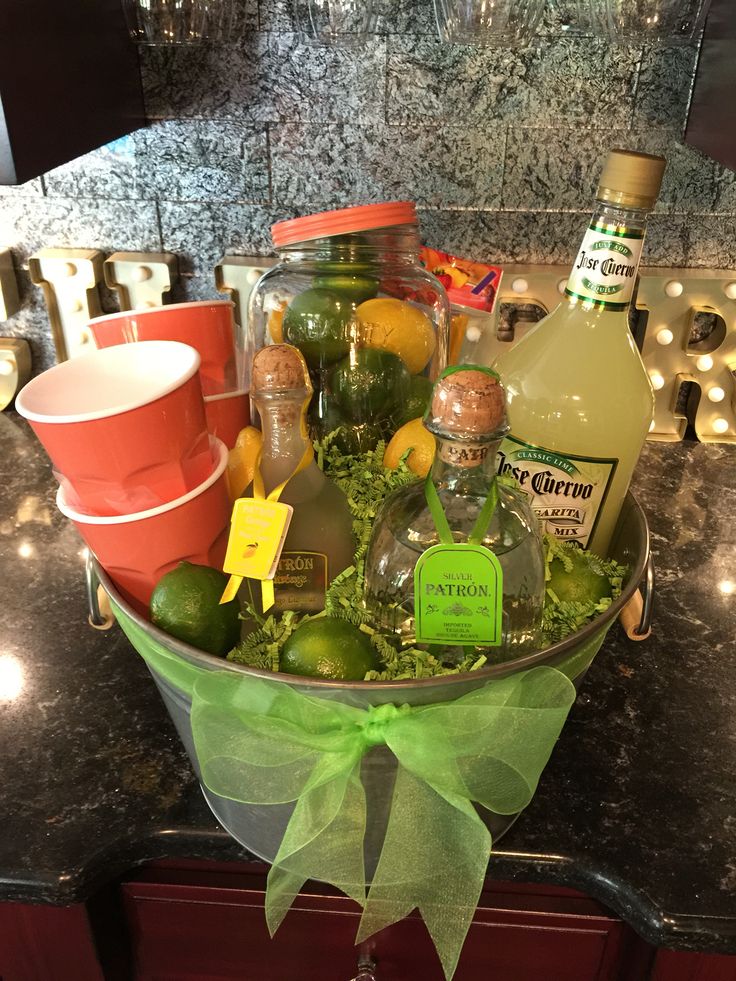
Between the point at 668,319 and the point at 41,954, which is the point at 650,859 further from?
the point at 668,319

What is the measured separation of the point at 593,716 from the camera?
2.16ft

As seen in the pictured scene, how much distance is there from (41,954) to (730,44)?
3.42ft

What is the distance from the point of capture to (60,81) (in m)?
0.75

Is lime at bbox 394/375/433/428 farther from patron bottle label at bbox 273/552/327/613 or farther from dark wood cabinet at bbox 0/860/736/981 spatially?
dark wood cabinet at bbox 0/860/736/981

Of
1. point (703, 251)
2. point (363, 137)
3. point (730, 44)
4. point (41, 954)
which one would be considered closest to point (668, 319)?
point (703, 251)

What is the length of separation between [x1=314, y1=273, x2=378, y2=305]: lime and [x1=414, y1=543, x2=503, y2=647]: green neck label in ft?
1.00

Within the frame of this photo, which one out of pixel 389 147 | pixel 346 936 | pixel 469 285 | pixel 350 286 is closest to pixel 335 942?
pixel 346 936

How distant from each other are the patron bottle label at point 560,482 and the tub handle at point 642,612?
7 centimetres

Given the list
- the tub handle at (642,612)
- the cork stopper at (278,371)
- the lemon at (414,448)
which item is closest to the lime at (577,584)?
the tub handle at (642,612)

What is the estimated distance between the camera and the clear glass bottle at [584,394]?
0.59m

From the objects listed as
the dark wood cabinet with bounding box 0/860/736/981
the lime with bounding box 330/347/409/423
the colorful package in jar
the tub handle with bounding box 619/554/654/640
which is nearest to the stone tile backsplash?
the colorful package in jar

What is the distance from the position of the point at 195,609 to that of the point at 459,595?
0.17 meters

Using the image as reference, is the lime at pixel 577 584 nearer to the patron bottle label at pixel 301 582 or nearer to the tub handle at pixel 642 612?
the tub handle at pixel 642 612

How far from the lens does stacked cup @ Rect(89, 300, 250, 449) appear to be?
0.63m
